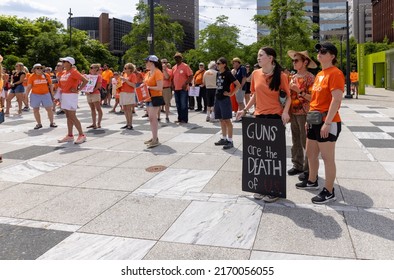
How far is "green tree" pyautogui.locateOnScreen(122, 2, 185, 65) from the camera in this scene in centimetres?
4656

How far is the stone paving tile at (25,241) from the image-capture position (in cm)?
328

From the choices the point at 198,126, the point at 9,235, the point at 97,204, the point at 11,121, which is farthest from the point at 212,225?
the point at 11,121

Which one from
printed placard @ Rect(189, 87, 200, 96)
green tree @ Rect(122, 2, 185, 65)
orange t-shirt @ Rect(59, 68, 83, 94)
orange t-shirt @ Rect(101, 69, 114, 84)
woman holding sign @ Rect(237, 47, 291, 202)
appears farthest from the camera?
green tree @ Rect(122, 2, 185, 65)

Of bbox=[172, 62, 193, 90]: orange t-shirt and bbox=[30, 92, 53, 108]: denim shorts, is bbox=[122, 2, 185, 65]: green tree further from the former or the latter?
bbox=[30, 92, 53, 108]: denim shorts

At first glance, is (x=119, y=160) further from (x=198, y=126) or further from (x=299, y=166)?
(x=198, y=126)

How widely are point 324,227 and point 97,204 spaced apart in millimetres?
2490

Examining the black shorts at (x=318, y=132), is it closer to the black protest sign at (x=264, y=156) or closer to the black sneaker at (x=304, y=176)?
the black protest sign at (x=264, y=156)

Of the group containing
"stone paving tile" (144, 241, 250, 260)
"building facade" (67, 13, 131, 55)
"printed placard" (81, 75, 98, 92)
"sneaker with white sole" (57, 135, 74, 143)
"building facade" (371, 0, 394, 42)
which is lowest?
"stone paving tile" (144, 241, 250, 260)

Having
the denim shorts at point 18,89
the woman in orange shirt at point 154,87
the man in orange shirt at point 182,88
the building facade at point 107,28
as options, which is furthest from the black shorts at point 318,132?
the building facade at point 107,28

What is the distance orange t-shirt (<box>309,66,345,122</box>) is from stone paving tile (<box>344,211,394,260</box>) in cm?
107

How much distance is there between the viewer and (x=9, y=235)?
12.0 ft

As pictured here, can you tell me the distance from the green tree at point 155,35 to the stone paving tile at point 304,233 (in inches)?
1702

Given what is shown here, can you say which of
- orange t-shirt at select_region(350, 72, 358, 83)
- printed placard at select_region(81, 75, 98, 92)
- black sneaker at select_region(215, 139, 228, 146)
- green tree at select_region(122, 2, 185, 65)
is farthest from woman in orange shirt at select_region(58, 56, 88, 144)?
green tree at select_region(122, 2, 185, 65)

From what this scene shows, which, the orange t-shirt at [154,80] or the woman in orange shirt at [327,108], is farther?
the orange t-shirt at [154,80]
